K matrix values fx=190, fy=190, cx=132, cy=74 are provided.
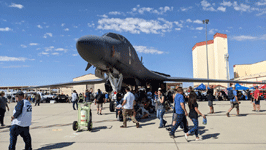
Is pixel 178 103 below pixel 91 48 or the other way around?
below

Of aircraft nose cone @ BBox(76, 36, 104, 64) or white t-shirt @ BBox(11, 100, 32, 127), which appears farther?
aircraft nose cone @ BBox(76, 36, 104, 64)

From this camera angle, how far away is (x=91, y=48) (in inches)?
294

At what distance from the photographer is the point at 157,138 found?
5242 mm

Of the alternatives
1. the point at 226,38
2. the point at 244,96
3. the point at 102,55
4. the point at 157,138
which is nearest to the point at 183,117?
the point at 157,138

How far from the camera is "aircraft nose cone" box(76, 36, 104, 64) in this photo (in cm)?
730

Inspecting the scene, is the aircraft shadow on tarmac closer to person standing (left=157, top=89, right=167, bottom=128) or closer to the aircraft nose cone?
person standing (left=157, top=89, right=167, bottom=128)

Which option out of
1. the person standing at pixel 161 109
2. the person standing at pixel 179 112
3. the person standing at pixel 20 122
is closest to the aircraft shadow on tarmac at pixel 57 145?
the person standing at pixel 20 122

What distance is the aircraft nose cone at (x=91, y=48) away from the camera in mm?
7296

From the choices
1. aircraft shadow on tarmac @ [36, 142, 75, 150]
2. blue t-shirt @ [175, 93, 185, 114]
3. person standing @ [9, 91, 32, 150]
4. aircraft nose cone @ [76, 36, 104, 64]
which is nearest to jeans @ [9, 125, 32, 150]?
person standing @ [9, 91, 32, 150]

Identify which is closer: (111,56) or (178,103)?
(178,103)

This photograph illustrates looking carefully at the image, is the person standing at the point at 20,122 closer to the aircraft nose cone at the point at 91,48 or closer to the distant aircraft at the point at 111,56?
the aircraft nose cone at the point at 91,48

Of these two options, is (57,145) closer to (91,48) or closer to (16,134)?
(16,134)

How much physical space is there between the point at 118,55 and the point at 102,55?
54.6 inches

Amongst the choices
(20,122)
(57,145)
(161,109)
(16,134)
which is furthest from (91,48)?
(16,134)
